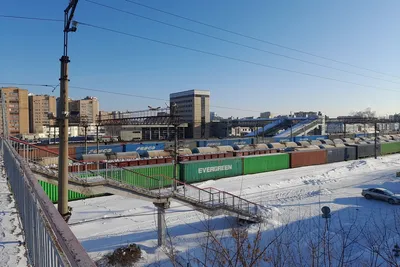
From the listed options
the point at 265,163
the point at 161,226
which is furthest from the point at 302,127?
the point at 161,226

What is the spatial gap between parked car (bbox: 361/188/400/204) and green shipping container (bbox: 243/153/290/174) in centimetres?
1128

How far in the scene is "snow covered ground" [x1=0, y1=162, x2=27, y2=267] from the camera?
2758mm

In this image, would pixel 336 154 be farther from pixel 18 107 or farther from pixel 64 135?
pixel 18 107

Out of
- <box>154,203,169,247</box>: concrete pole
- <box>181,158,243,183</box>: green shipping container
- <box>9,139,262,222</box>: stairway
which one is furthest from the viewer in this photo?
<box>181,158,243,183</box>: green shipping container

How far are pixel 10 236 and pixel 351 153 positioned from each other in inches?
1771

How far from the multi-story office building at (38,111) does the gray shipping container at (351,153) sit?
8352 cm

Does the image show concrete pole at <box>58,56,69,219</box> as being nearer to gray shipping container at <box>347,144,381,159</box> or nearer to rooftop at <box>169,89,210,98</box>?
gray shipping container at <box>347,144,381,159</box>

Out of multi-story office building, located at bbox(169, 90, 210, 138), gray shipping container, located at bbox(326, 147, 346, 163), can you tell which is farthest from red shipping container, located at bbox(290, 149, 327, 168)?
multi-story office building, located at bbox(169, 90, 210, 138)

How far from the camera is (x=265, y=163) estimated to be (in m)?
30.9

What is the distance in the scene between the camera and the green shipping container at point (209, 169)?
80.2 feet

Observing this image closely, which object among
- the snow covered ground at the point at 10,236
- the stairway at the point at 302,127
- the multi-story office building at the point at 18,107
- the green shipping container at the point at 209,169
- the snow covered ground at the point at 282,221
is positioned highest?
the multi-story office building at the point at 18,107

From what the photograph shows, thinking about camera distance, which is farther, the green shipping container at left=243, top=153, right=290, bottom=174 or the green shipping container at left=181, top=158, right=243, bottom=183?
the green shipping container at left=243, top=153, right=290, bottom=174

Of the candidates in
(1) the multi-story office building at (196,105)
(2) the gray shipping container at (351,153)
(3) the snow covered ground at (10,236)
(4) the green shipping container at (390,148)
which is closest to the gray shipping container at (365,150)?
(2) the gray shipping container at (351,153)

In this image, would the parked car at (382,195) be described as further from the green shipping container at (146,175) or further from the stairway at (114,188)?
the green shipping container at (146,175)
